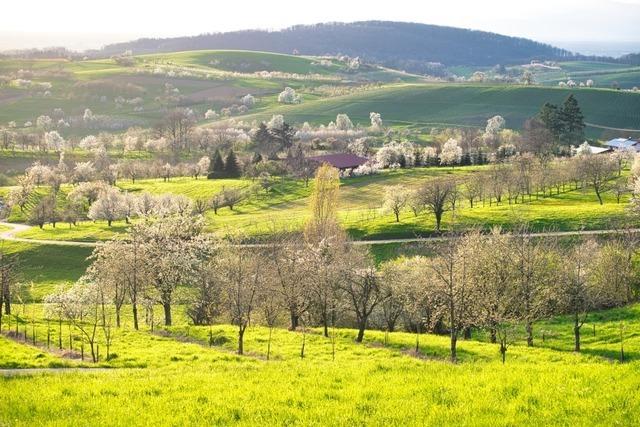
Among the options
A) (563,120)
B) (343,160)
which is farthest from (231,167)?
(563,120)

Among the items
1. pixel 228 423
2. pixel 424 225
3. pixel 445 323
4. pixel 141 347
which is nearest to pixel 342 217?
pixel 424 225

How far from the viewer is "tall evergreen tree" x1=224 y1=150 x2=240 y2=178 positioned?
146 m

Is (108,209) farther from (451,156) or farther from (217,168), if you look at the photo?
(451,156)

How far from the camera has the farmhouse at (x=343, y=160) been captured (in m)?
145

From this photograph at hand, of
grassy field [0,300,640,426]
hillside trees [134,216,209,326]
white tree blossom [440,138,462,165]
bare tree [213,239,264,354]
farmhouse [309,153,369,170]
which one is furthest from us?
white tree blossom [440,138,462,165]

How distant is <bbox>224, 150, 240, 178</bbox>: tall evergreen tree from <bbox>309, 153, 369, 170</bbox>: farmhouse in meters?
17.9

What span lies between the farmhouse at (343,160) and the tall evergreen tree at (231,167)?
58.6 ft

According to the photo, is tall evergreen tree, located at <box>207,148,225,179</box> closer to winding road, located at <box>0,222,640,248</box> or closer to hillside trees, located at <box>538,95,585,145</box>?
winding road, located at <box>0,222,640,248</box>

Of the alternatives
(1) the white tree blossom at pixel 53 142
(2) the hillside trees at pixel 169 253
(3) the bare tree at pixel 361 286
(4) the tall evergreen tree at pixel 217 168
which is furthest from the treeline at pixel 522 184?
(1) the white tree blossom at pixel 53 142

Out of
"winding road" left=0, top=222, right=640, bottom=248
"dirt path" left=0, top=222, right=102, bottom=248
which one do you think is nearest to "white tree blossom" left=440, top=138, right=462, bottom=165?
"winding road" left=0, top=222, right=640, bottom=248

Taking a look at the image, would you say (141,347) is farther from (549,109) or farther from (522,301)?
(549,109)

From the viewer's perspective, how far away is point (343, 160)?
148 m

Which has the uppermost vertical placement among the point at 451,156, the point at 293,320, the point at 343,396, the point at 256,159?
the point at 343,396

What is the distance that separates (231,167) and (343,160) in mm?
26908
